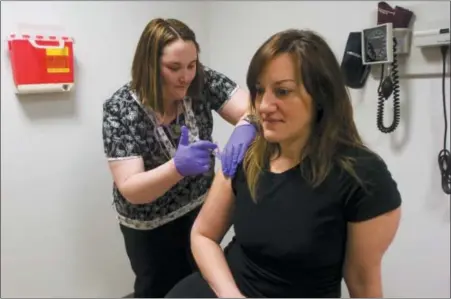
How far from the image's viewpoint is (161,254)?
5.36 ft

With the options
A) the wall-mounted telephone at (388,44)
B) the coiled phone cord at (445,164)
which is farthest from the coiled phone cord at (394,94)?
the coiled phone cord at (445,164)

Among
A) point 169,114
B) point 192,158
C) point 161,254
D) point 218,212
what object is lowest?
point 161,254

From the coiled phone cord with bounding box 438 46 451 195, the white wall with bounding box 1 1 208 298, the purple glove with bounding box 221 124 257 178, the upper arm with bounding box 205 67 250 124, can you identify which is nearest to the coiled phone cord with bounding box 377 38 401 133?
the coiled phone cord with bounding box 438 46 451 195

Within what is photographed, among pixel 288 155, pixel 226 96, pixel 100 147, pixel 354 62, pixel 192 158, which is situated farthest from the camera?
pixel 100 147

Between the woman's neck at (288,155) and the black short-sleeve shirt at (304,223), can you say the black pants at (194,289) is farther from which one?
the woman's neck at (288,155)

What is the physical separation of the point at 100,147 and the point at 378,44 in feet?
4.08

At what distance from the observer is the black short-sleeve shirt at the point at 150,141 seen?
1449mm

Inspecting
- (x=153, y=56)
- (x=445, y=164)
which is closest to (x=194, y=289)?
(x=153, y=56)

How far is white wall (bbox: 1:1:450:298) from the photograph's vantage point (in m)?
1.74

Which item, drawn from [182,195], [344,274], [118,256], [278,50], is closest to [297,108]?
[278,50]

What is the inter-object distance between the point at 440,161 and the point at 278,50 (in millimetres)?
941

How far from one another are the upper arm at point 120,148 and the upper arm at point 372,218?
27.5 inches

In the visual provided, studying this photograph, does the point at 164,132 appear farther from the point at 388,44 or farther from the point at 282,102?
the point at 388,44

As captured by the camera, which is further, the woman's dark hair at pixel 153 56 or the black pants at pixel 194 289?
the woman's dark hair at pixel 153 56
